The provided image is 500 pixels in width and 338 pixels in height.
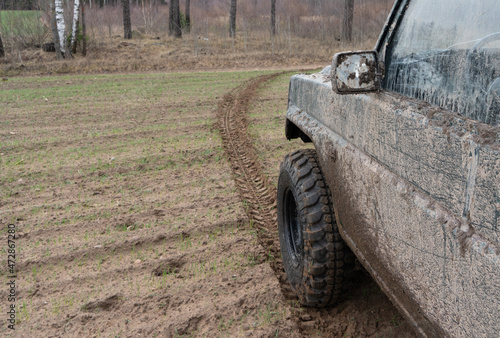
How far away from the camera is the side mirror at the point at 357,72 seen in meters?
1.76

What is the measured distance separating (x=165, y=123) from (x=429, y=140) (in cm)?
663

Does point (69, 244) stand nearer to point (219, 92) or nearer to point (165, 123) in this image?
point (165, 123)

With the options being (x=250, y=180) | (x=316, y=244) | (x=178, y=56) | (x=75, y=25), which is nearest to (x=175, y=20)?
(x=178, y=56)

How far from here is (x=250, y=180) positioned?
5074mm

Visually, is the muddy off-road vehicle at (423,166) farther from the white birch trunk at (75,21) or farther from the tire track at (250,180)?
the white birch trunk at (75,21)

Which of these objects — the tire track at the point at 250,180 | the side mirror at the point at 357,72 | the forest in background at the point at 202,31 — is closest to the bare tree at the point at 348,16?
the forest in background at the point at 202,31

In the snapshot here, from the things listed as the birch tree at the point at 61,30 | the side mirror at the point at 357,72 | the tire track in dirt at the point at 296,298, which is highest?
the birch tree at the point at 61,30

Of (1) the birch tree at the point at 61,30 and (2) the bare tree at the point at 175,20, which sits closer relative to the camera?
(1) the birch tree at the point at 61,30

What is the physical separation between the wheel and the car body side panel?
0.20 metres

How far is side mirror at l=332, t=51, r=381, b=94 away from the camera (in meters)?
1.76

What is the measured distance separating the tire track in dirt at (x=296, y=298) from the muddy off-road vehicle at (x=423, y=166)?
0.47 metres

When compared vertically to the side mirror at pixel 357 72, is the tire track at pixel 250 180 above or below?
below

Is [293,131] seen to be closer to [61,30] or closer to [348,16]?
[61,30]

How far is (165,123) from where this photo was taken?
25.2 feet
